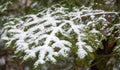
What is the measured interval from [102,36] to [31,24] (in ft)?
1.57

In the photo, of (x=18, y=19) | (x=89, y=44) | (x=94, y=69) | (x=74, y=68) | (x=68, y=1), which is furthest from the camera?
(x=74, y=68)

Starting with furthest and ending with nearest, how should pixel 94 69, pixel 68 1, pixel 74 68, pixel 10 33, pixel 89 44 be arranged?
pixel 74 68 → pixel 94 69 → pixel 68 1 → pixel 10 33 → pixel 89 44

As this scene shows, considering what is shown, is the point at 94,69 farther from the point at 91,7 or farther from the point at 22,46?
the point at 22,46

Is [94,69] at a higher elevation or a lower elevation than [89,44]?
higher

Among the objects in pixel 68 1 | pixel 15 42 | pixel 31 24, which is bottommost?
pixel 15 42

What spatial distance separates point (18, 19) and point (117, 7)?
0.76 m

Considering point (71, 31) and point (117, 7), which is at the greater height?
point (117, 7)

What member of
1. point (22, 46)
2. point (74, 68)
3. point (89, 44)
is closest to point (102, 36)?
point (89, 44)

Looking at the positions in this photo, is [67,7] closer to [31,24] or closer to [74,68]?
[31,24]

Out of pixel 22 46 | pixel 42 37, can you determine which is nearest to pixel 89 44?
pixel 42 37

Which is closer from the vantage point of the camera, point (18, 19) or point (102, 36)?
point (102, 36)

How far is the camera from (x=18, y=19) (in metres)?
2.28

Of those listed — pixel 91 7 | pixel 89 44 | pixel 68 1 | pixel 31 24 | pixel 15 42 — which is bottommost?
pixel 89 44

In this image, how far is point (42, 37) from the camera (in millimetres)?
1868
